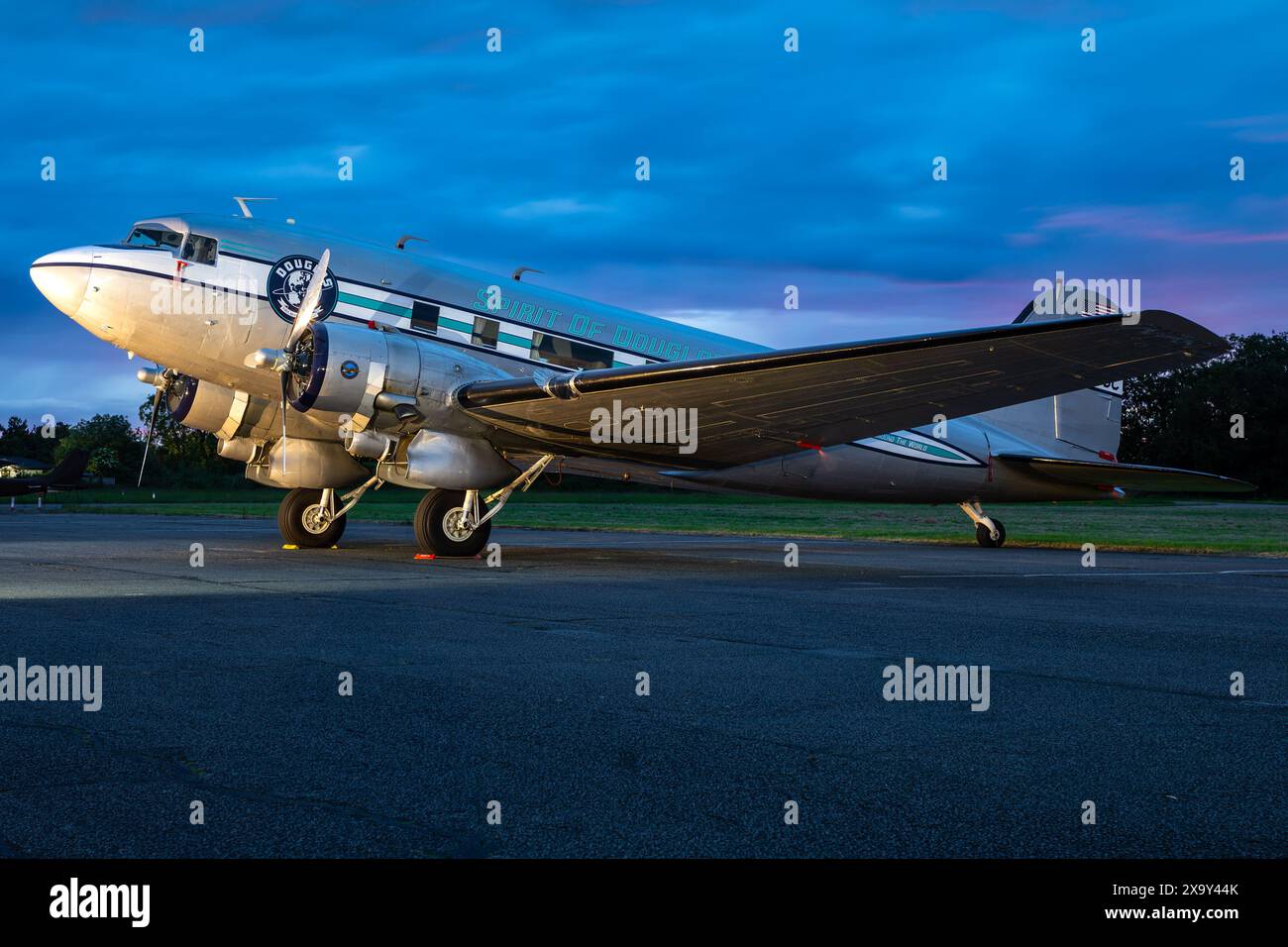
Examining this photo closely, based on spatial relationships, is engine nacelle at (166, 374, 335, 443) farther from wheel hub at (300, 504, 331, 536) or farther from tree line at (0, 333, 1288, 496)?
tree line at (0, 333, 1288, 496)

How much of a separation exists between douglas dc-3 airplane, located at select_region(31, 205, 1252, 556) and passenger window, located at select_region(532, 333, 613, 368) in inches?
1.1

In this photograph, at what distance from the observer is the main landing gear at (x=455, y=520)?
58.5 feet

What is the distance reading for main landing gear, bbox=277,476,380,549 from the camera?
66.4 ft

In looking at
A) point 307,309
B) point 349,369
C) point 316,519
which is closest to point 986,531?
point 316,519

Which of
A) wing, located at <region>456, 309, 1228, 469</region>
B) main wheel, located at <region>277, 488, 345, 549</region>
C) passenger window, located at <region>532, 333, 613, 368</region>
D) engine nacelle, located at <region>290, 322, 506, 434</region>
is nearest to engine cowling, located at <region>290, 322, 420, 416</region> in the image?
engine nacelle, located at <region>290, 322, 506, 434</region>

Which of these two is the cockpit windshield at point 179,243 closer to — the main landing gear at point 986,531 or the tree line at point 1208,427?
the main landing gear at point 986,531

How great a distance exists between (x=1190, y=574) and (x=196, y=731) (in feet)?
49.3

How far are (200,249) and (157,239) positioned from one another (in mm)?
699

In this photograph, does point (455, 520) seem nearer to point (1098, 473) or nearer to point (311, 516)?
point (311, 516)

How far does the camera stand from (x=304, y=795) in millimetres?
4285

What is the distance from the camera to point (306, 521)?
66.6 ft
